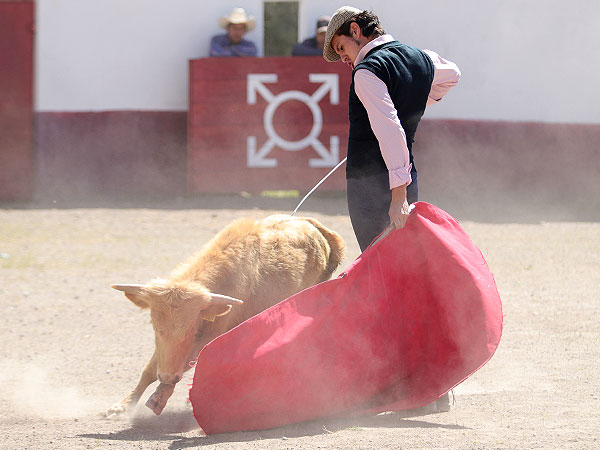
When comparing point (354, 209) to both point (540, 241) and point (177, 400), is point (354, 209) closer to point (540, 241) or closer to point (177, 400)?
point (177, 400)

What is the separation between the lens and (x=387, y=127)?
3.81m

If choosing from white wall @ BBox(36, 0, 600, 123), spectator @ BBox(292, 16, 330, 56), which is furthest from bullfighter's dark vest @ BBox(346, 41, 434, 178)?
white wall @ BBox(36, 0, 600, 123)

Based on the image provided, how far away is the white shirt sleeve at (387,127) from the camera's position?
3.81 metres

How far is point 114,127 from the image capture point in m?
11.7

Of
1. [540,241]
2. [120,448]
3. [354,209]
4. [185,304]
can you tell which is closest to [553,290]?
[540,241]

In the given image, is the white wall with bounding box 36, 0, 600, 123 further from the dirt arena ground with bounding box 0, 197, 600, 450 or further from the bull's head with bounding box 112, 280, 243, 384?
the bull's head with bounding box 112, 280, 243, 384

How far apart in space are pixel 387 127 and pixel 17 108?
28.6 ft

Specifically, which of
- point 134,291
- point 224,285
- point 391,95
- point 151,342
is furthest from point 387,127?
point 151,342

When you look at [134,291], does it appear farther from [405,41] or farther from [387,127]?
[405,41]

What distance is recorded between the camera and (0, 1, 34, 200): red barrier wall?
11.5 meters

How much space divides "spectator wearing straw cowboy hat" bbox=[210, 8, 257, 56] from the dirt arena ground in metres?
1.96

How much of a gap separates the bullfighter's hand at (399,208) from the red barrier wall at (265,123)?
24.3 feet

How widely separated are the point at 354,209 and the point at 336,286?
1.29ft

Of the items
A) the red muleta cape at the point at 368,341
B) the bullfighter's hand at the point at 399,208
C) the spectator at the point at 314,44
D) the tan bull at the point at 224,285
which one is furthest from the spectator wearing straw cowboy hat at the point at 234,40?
the bullfighter's hand at the point at 399,208
